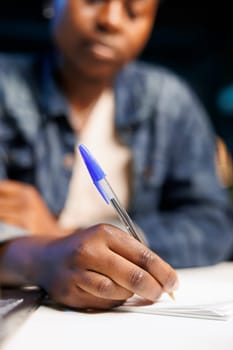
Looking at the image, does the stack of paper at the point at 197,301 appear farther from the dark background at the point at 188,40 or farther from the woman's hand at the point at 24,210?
the dark background at the point at 188,40

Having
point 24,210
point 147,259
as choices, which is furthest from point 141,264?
point 24,210

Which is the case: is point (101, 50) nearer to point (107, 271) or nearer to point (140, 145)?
point (140, 145)

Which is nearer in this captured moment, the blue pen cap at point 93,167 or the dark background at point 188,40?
the blue pen cap at point 93,167

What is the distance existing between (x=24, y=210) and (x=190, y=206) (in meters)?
0.33

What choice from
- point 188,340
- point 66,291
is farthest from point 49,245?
point 188,340

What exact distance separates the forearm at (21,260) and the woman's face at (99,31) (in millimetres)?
399

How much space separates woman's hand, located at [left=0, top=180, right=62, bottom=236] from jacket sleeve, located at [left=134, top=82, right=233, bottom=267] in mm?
146

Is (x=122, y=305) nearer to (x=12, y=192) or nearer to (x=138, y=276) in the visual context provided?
(x=138, y=276)

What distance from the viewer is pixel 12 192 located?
76cm

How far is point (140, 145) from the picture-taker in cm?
100

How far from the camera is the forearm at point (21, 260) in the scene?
552 mm

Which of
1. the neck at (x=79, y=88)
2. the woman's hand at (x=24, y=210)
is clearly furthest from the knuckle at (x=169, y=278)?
the neck at (x=79, y=88)

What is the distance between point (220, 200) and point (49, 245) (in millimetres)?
499

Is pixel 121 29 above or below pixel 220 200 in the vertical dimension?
above
